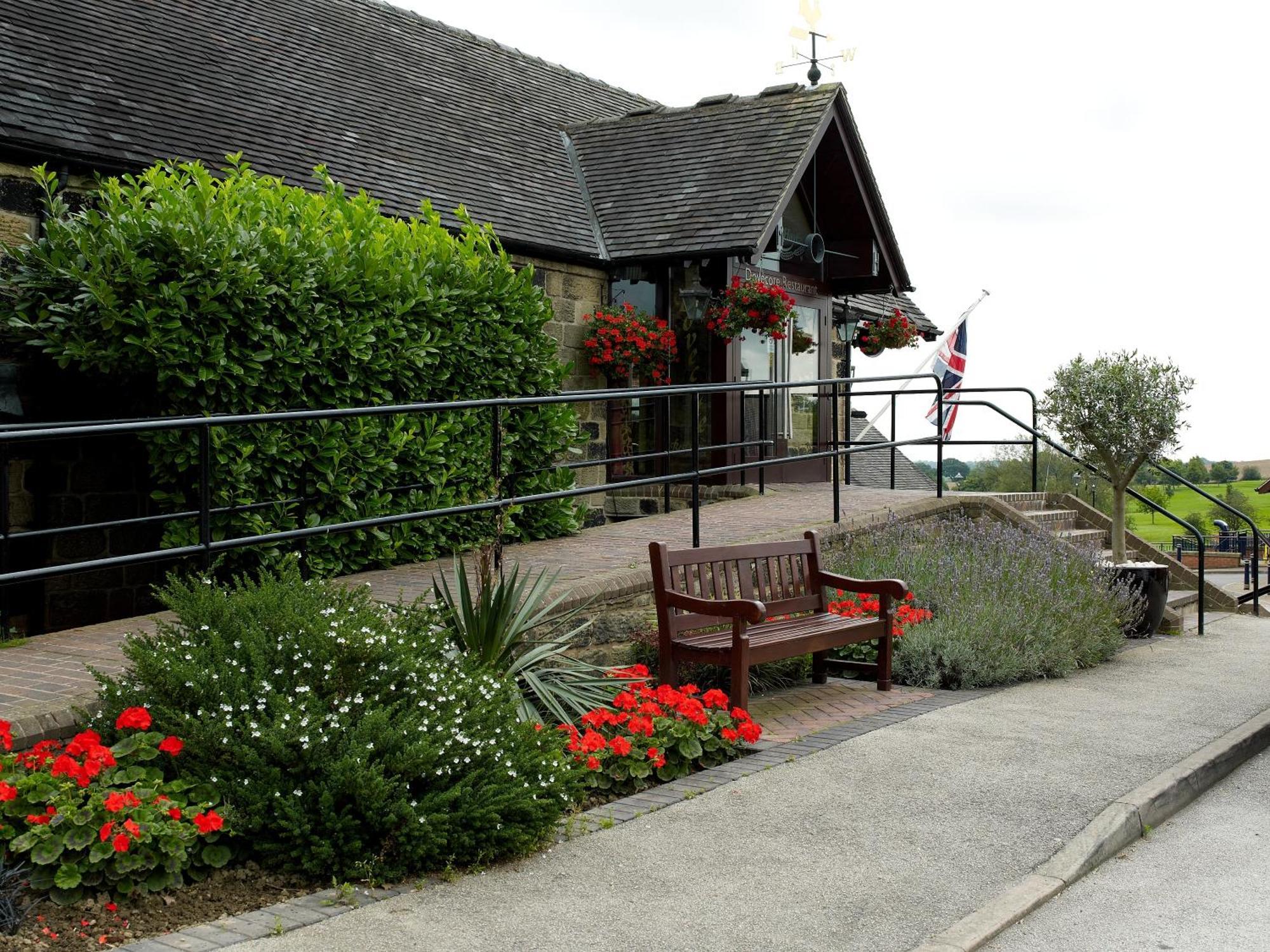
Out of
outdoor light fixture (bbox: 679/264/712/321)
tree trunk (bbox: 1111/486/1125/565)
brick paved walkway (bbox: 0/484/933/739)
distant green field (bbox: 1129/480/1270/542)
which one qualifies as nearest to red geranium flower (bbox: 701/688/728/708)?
brick paved walkway (bbox: 0/484/933/739)

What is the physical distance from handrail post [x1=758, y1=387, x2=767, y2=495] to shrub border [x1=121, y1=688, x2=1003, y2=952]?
6148 millimetres

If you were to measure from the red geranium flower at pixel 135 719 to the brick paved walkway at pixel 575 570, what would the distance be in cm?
49

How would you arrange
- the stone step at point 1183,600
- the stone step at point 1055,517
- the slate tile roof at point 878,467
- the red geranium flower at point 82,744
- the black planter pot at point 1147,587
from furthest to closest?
the slate tile roof at point 878,467
the stone step at point 1055,517
the stone step at point 1183,600
the black planter pot at point 1147,587
the red geranium flower at point 82,744

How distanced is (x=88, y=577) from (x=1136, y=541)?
1161cm

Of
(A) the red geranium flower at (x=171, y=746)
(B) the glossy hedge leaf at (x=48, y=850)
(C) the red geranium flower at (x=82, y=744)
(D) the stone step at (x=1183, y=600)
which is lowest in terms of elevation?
(D) the stone step at (x=1183, y=600)

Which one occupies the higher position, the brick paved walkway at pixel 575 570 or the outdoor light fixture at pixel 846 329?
the outdoor light fixture at pixel 846 329

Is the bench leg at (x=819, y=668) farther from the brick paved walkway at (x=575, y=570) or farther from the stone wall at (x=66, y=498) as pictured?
the stone wall at (x=66, y=498)

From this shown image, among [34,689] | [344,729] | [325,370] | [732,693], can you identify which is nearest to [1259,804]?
[732,693]

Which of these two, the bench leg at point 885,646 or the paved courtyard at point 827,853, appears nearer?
the paved courtyard at point 827,853

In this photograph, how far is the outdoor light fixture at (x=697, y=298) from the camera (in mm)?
14992

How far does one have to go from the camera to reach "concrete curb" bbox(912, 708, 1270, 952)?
4172 millimetres

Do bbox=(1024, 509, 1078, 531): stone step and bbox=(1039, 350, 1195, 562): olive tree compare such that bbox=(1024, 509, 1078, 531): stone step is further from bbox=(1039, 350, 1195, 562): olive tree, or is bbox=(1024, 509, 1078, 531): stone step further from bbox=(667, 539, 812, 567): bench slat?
bbox=(667, 539, 812, 567): bench slat

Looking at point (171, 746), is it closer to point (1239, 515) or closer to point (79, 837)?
point (79, 837)

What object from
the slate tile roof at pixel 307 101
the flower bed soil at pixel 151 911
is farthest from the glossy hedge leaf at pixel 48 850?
the slate tile roof at pixel 307 101
